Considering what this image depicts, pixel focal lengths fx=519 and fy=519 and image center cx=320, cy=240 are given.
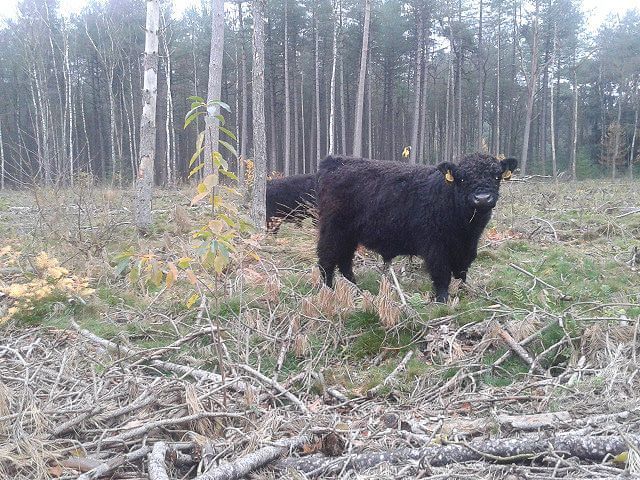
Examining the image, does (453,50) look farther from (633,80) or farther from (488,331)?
(488,331)

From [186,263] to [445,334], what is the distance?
2854 mm

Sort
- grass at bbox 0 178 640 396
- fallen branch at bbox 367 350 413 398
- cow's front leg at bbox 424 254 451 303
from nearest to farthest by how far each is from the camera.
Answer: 1. fallen branch at bbox 367 350 413 398
2. grass at bbox 0 178 640 396
3. cow's front leg at bbox 424 254 451 303

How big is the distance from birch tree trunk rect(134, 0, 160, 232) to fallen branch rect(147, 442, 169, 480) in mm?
7862

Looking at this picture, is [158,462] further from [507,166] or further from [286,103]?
[286,103]

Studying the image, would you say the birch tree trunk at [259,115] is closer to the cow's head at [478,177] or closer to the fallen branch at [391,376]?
the cow's head at [478,177]

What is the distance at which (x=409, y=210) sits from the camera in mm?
6469

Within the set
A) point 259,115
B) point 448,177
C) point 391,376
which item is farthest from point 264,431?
point 259,115

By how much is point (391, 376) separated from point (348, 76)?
3669 cm

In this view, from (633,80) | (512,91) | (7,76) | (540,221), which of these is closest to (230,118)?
(7,76)

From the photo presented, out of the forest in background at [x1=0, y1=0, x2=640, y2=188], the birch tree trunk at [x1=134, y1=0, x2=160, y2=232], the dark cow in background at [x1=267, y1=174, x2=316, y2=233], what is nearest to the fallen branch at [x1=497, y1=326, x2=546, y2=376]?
the dark cow in background at [x1=267, y1=174, x2=316, y2=233]

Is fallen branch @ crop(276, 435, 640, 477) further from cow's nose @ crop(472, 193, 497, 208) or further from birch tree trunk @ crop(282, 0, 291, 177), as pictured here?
birch tree trunk @ crop(282, 0, 291, 177)

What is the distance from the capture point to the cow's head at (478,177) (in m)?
5.60

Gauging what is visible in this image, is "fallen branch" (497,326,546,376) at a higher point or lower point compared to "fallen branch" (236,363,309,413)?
higher

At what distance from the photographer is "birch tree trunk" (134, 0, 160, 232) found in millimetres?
10359
